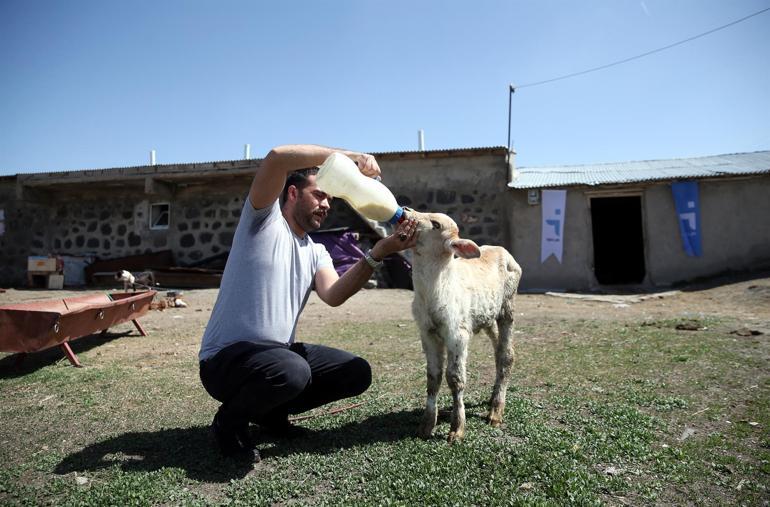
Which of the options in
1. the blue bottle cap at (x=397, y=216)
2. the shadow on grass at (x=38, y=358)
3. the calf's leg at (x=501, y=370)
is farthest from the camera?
the shadow on grass at (x=38, y=358)

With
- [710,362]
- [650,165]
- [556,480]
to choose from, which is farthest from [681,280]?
[556,480]

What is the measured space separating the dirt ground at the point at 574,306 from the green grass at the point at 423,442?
2.78 m

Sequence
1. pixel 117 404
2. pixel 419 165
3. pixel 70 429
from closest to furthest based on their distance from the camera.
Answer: pixel 70 429 < pixel 117 404 < pixel 419 165

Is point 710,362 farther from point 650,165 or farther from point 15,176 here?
point 15,176

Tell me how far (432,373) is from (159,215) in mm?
13760

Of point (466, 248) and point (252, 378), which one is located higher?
point (466, 248)

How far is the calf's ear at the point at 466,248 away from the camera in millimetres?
2941

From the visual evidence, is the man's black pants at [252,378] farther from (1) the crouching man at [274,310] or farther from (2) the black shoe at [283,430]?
(2) the black shoe at [283,430]

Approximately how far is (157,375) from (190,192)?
34.8 feet

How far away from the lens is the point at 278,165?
9.07 feet

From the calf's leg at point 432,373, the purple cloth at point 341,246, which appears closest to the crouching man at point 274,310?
the calf's leg at point 432,373

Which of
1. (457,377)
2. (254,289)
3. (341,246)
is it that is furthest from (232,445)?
(341,246)

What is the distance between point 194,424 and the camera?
3.50 m

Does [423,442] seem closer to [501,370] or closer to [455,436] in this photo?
[455,436]
